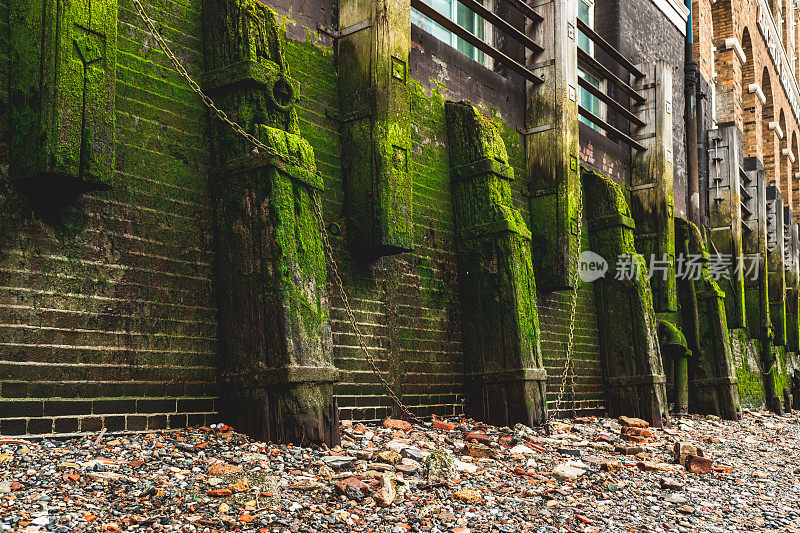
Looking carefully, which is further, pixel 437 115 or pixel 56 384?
pixel 437 115

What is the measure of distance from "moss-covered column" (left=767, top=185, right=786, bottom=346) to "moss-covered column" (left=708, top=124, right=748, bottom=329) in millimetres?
3817

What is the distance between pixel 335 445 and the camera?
5480 millimetres

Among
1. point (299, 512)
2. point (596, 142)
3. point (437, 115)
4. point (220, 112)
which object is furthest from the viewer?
point (596, 142)

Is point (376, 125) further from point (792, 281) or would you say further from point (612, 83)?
point (792, 281)

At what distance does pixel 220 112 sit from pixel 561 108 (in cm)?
543

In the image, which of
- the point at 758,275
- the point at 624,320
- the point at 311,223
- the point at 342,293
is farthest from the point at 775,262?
the point at 311,223

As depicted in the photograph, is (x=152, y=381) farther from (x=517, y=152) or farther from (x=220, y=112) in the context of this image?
(x=517, y=152)

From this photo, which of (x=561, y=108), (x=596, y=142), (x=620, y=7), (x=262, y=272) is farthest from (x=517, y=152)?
(x=262, y=272)

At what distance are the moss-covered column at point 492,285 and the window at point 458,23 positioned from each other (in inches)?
46.5

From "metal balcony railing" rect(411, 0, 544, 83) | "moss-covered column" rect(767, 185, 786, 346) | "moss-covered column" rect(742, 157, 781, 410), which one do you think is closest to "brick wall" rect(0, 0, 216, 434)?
"metal balcony railing" rect(411, 0, 544, 83)

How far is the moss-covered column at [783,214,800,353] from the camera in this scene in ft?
67.7

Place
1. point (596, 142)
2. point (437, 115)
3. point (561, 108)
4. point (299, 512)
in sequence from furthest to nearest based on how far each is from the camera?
point (596, 142)
point (561, 108)
point (437, 115)
point (299, 512)

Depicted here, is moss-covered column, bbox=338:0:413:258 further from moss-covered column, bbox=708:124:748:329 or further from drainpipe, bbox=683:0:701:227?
moss-covered column, bbox=708:124:748:329

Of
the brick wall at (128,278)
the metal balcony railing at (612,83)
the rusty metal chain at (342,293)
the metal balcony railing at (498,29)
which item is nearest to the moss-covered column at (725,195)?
the metal balcony railing at (612,83)
